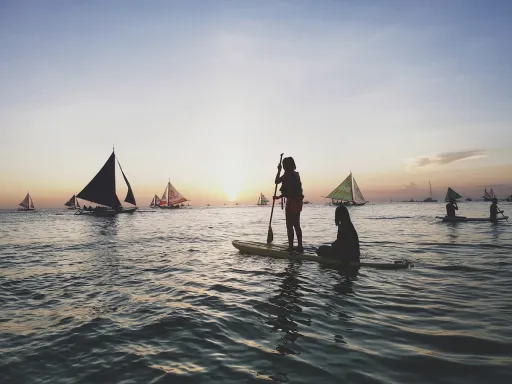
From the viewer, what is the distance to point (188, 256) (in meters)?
13.5

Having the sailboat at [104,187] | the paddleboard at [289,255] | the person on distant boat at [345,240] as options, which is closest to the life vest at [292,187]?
the person on distant boat at [345,240]

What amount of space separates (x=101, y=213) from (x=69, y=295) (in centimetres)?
6637

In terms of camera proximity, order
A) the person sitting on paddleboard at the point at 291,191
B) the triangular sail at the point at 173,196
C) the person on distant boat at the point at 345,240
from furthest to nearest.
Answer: the triangular sail at the point at 173,196
the person sitting on paddleboard at the point at 291,191
the person on distant boat at the point at 345,240

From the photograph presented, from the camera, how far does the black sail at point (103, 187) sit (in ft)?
187

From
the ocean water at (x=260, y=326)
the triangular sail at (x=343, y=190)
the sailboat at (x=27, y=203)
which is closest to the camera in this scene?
the ocean water at (x=260, y=326)

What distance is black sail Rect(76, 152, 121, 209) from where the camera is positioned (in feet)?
187

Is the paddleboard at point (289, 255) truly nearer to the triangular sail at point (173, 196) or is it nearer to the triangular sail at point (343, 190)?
the triangular sail at point (343, 190)

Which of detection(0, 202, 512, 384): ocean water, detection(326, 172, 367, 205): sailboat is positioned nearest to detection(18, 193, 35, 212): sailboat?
detection(326, 172, 367, 205): sailboat

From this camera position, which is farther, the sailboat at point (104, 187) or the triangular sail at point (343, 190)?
the triangular sail at point (343, 190)

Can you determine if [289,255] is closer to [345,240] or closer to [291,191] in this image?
[345,240]

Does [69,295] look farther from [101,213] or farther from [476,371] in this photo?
[101,213]

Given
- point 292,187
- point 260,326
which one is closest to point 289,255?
point 292,187

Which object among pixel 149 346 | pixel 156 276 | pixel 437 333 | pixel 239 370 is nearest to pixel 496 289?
pixel 437 333

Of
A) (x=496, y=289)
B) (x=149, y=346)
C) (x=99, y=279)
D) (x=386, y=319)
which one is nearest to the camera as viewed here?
(x=149, y=346)
